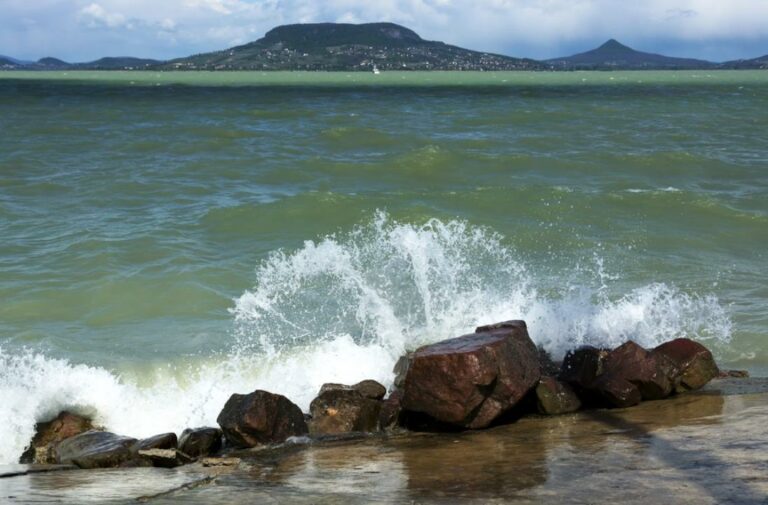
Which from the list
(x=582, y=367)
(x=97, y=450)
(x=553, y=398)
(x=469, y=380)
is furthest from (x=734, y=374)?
(x=97, y=450)

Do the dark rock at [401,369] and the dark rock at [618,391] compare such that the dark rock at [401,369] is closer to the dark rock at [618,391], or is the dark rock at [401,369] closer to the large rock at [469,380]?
the large rock at [469,380]

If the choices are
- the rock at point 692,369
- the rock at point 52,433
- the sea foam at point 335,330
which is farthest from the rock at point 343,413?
the rock at point 692,369

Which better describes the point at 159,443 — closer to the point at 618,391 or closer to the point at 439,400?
the point at 439,400

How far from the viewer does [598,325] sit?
8.96 metres

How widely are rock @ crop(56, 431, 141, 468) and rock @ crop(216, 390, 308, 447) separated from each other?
0.66m

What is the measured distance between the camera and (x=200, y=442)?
673 cm

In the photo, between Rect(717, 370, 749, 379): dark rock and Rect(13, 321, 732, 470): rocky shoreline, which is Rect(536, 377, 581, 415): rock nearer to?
Rect(13, 321, 732, 470): rocky shoreline

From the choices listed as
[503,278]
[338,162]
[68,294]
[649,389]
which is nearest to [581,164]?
[338,162]

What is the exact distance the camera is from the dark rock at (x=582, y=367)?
735 cm

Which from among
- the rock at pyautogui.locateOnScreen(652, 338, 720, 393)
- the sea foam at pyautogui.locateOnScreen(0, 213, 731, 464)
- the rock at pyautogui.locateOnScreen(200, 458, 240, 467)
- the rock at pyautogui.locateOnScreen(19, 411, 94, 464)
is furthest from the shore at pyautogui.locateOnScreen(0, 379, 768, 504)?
the sea foam at pyautogui.locateOnScreen(0, 213, 731, 464)

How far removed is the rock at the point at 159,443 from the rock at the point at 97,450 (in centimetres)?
7

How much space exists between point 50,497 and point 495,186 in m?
15.5

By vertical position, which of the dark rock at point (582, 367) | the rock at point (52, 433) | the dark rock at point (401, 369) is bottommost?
the rock at point (52, 433)

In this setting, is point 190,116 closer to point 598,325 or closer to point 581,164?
point 581,164
